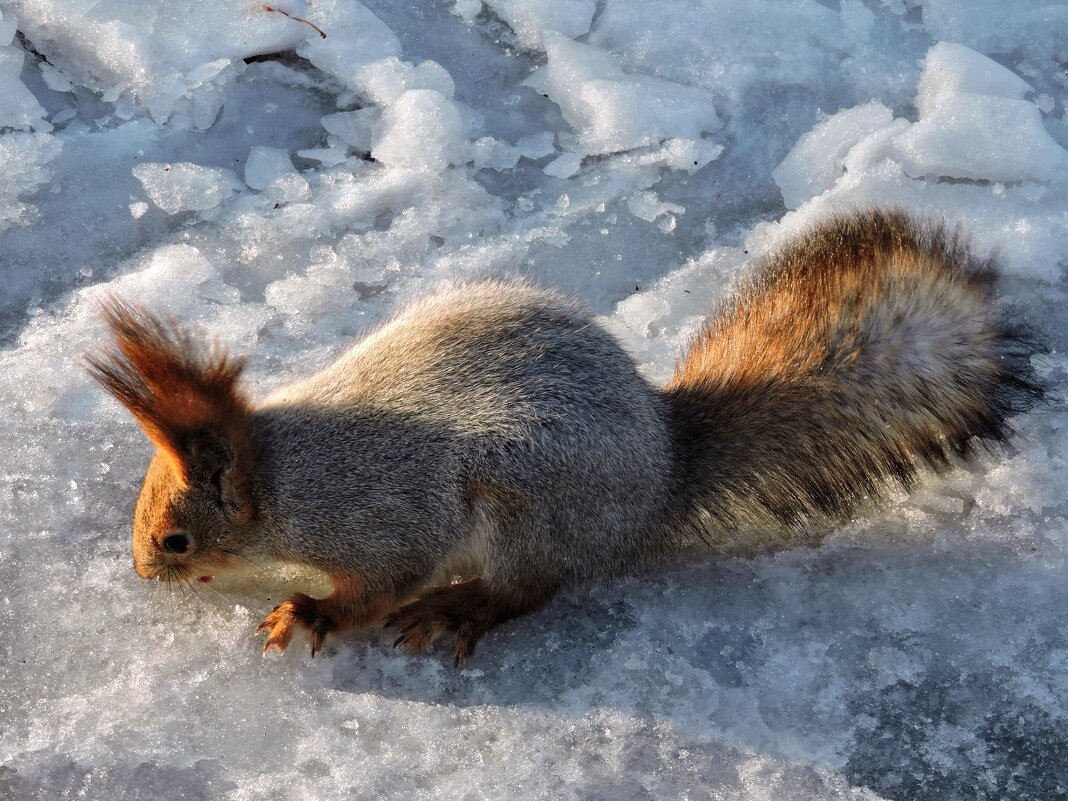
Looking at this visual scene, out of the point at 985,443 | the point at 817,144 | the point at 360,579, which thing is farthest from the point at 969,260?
the point at 360,579

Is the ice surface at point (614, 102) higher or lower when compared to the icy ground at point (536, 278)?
higher

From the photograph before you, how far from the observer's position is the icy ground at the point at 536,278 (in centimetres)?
259

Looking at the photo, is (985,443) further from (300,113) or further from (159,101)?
(159,101)

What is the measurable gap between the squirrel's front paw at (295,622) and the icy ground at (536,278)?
70mm

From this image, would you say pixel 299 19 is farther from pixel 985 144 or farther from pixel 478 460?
pixel 985 144

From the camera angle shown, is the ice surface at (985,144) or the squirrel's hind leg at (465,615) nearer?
the squirrel's hind leg at (465,615)

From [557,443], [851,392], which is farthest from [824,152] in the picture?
[557,443]

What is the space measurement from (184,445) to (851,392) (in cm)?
152

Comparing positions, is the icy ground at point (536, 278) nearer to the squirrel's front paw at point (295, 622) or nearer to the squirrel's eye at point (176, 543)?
the squirrel's front paw at point (295, 622)

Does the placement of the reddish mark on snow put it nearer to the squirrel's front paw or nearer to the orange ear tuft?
the orange ear tuft

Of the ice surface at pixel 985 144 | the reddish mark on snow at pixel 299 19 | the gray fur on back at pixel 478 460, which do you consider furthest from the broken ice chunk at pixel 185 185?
the ice surface at pixel 985 144

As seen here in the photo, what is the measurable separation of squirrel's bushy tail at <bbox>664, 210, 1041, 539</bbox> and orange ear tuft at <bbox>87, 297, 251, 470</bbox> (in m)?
1.09

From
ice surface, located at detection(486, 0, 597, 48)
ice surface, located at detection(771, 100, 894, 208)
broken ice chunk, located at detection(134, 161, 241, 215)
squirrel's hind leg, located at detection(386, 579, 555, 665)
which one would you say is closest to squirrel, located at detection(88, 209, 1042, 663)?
squirrel's hind leg, located at detection(386, 579, 555, 665)

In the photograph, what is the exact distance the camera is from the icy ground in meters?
2.59
